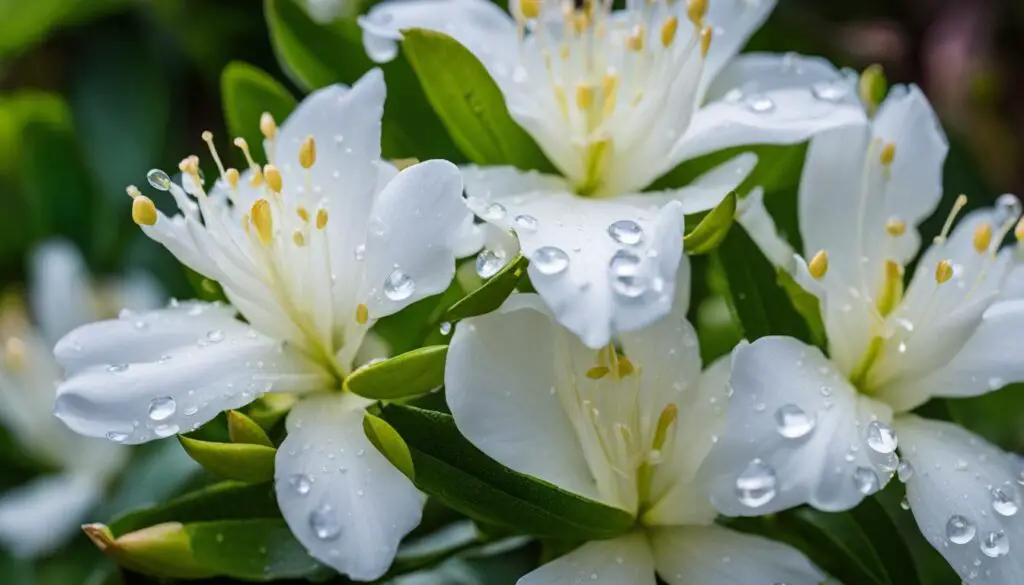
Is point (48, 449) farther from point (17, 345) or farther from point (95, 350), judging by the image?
point (95, 350)

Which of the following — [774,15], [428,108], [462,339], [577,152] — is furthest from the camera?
[774,15]

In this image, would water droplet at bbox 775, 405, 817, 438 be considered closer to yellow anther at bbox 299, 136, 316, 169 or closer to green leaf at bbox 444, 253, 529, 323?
green leaf at bbox 444, 253, 529, 323

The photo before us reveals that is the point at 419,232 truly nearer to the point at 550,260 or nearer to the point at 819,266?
the point at 550,260

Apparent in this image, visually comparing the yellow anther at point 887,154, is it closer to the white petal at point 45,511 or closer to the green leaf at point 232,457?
the green leaf at point 232,457

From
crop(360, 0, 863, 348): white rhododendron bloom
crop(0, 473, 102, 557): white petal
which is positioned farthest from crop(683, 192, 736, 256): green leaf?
crop(0, 473, 102, 557): white petal

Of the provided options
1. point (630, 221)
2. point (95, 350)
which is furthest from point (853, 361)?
point (95, 350)

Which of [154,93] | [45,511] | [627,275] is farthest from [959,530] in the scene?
[154,93]

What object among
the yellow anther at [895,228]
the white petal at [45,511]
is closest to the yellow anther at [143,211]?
the yellow anther at [895,228]
